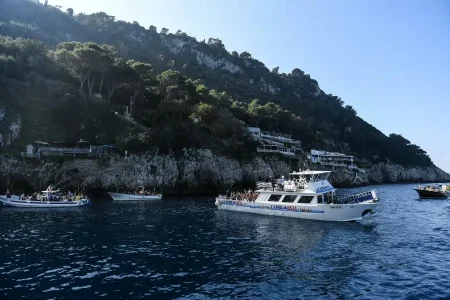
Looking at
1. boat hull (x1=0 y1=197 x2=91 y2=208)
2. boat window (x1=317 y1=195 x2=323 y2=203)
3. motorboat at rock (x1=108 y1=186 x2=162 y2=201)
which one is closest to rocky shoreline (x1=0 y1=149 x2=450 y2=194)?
motorboat at rock (x1=108 y1=186 x2=162 y2=201)

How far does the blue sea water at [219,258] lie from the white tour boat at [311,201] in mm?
1705

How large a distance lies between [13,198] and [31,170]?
12.5m

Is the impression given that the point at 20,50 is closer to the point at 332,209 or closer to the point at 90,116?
the point at 90,116

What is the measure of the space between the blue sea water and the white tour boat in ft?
5.59

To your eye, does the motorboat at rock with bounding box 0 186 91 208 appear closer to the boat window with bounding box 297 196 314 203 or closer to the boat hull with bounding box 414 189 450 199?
the boat window with bounding box 297 196 314 203

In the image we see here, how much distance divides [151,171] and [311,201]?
39.4 metres

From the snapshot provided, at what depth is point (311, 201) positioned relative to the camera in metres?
40.3

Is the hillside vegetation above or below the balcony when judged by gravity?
above

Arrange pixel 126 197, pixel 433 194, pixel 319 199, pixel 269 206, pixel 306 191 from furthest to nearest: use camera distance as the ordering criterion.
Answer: pixel 433 194 → pixel 126 197 → pixel 269 206 → pixel 306 191 → pixel 319 199

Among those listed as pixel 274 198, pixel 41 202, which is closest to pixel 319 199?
pixel 274 198

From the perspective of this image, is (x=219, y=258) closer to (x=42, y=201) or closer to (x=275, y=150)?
(x=42, y=201)

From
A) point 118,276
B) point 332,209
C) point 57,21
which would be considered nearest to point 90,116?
point 332,209

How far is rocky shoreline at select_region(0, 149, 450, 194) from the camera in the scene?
59.6 m

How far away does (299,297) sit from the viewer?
51.3 feet
